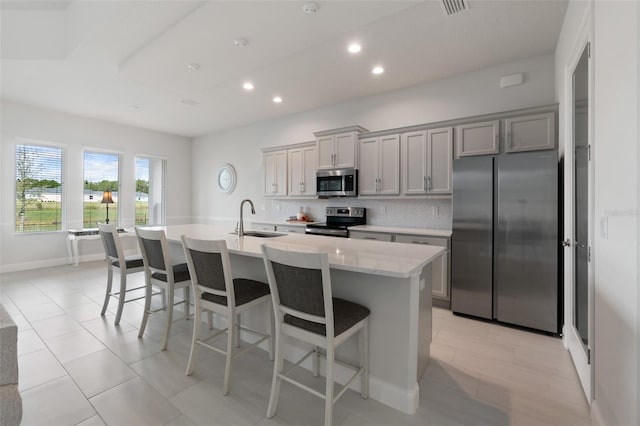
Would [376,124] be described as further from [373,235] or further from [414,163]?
[373,235]

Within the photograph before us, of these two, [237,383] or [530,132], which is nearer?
[237,383]

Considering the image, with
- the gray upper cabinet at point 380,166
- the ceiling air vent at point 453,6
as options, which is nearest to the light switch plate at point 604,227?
the ceiling air vent at point 453,6

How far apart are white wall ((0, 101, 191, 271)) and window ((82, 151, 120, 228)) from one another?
13 cm

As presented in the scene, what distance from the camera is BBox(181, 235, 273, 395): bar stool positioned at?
1.88 meters

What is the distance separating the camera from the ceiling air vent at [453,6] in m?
2.41

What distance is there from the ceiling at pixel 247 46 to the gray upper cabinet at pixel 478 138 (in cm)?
82

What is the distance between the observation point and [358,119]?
4758mm

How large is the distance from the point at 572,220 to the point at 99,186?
305 inches

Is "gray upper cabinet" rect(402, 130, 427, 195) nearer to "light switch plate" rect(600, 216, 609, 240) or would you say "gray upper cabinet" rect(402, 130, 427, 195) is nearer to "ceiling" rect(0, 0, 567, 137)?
"ceiling" rect(0, 0, 567, 137)

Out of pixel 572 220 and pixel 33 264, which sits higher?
pixel 572 220

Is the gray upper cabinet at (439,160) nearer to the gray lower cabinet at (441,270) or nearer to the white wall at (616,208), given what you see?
the gray lower cabinet at (441,270)

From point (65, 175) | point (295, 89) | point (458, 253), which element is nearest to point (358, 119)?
point (295, 89)

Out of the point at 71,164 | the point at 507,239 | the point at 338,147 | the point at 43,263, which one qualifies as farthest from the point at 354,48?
the point at 43,263

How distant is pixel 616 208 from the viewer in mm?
1366
